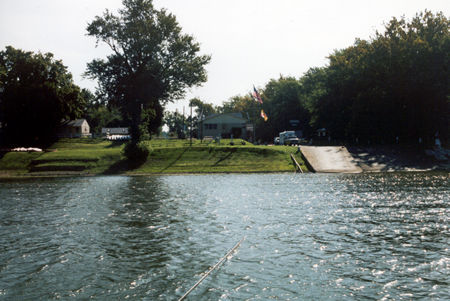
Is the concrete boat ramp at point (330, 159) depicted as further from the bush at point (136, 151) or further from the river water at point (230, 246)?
the river water at point (230, 246)

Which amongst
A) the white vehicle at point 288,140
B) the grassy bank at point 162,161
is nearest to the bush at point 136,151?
the grassy bank at point 162,161

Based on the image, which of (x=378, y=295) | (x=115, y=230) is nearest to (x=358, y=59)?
(x=115, y=230)

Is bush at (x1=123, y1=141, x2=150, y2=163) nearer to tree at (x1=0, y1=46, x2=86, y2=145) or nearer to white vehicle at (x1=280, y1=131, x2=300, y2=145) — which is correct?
white vehicle at (x1=280, y1=131, x2=300, y2=145)

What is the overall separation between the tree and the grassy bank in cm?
1881

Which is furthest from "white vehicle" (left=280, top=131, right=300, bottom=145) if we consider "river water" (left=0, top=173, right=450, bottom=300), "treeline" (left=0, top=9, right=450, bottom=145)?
"river water" (left=0, top=173, right=450, bottom=300)

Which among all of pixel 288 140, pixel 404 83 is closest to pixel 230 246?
pixel 404 83

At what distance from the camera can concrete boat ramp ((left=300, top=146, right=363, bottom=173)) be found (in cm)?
5022

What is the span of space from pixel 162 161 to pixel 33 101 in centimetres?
3689

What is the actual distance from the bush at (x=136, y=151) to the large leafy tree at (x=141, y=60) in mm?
14162

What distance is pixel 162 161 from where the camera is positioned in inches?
2292

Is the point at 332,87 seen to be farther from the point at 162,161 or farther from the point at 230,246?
the point at 230,246

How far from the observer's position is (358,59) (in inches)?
2835

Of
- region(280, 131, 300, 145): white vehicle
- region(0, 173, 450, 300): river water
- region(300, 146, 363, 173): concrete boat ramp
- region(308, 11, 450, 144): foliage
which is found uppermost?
region(308, 11, 450, 144): foliage

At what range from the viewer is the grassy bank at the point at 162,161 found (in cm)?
5372
